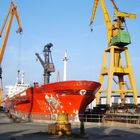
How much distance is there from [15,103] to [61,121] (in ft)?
105

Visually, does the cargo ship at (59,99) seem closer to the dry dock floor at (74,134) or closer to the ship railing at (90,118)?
the ship railing at (90,118)

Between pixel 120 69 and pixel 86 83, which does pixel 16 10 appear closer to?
pixel 120 69

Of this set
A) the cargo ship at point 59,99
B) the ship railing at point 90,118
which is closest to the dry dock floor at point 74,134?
the ship railing at point 90,118

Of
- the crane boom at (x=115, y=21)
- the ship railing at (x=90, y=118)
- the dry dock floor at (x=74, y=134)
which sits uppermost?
the crane boom at (x=115, y=21)

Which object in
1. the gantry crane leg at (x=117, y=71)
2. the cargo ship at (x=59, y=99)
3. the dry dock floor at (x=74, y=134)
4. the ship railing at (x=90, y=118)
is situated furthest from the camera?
the gantry crane leg at (x=117, y=71)

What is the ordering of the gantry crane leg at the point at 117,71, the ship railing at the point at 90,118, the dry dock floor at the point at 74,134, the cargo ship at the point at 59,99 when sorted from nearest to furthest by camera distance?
1. the dry dock floor at the point at 74,134
2. the ship railing at the point at 90,118
3. the cargo ship at the point at 59,99
4. the gantry crane leg at the point at 117,71

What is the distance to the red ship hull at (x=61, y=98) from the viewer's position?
118 feet

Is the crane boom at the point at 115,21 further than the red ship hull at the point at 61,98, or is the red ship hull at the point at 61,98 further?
the crane boom at the point at 115,21

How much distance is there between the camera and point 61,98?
121 feet

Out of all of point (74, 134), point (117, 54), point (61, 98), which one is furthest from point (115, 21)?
point (74, 134)

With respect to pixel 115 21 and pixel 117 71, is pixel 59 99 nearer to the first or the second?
pixel 117 71

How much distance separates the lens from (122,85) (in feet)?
164

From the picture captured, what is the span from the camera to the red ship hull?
3597 centimetres

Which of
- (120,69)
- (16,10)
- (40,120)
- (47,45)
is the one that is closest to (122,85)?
(120,69)
